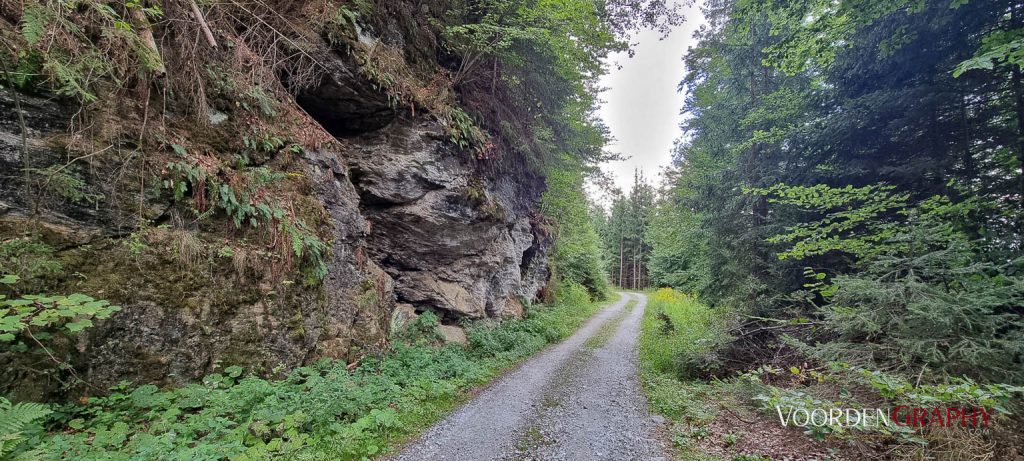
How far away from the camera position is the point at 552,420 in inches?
218

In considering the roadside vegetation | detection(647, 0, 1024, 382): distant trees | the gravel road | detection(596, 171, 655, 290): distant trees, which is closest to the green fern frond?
the gravel road

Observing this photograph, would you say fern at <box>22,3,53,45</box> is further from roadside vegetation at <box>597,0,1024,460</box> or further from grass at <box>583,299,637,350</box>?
grass at <box>583,299,637,350</box>

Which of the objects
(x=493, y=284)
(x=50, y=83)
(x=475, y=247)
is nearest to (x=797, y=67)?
(x=475, y=247)

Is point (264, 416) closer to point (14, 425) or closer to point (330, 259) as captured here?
point (14, 425)

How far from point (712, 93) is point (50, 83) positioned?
16.1 meters

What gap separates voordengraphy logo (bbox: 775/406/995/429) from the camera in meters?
3.58

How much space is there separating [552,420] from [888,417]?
4.11 metres

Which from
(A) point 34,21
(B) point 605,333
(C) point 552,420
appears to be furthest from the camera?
(B) point 605,333

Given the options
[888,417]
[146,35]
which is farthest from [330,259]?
[888,417]

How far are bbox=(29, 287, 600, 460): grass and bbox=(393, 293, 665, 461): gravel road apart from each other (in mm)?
491

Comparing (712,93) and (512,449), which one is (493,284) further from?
(712,93)

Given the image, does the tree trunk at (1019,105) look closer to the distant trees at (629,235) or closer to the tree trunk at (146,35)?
the tree trunk at (146,35)

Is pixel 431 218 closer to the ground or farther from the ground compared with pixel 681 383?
farther from the ground

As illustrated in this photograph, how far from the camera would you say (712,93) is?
1297cm
